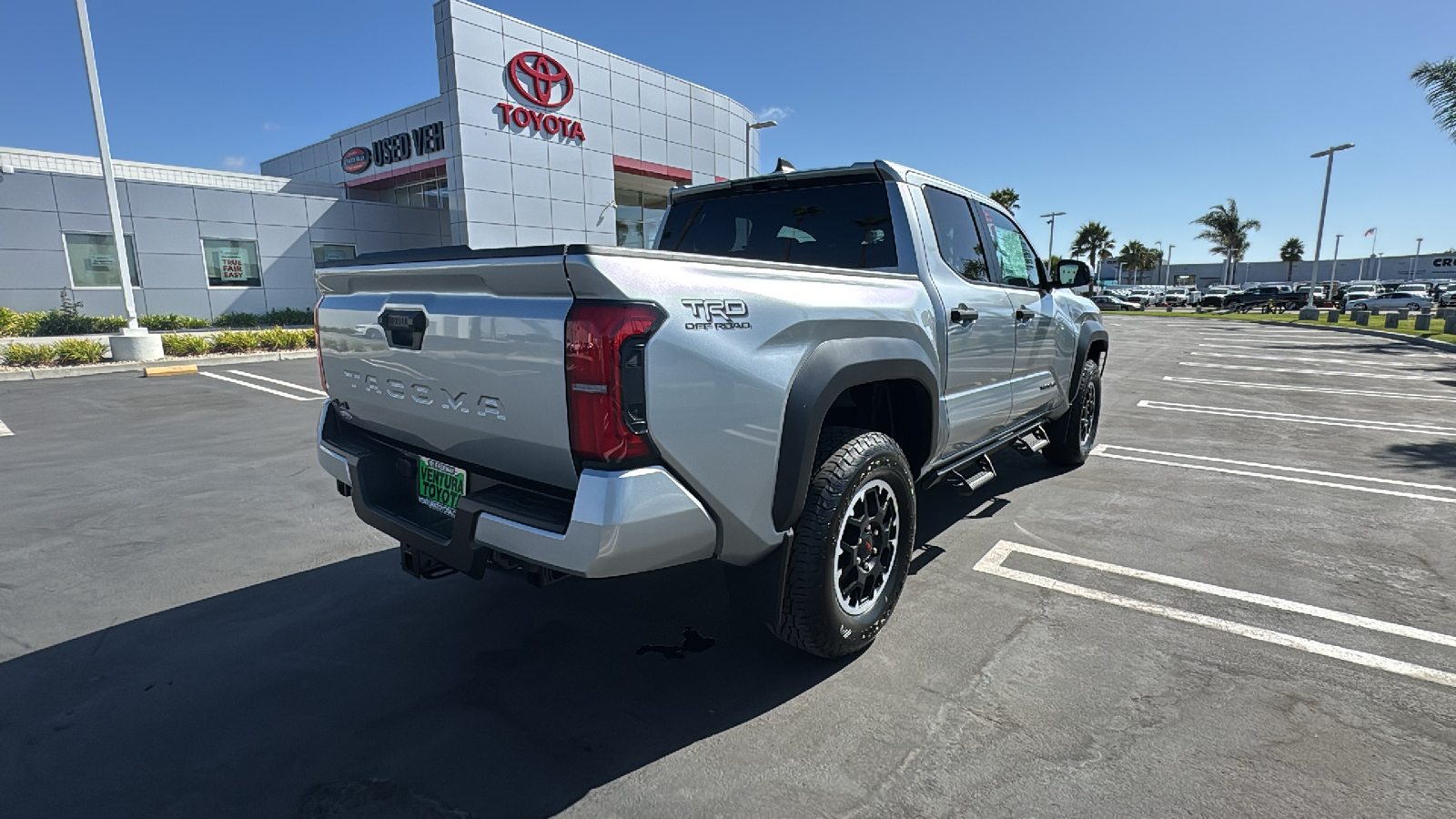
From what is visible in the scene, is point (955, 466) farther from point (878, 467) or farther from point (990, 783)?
point (990, 783)

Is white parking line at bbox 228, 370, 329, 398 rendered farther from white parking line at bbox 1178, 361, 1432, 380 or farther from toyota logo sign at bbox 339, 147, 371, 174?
toyota logo sign at bbox 339, 147, 371, 174

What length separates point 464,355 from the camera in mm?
2281

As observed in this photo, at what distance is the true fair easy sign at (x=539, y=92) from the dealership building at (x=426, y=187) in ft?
0.13

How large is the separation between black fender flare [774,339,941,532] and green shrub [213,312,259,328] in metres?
23.3

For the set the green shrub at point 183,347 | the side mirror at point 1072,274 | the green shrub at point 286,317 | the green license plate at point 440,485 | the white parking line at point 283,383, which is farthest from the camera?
the green shrub at point 286,317

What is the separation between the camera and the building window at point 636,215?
87.3 ft

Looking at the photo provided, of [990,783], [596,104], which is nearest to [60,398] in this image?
[990,783]

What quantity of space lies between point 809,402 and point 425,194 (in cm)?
2826

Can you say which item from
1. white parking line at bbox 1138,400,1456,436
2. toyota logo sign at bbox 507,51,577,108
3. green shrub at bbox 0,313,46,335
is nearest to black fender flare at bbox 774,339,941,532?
white parking line at bbox 1138,400,1456,436

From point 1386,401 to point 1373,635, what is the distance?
870cm

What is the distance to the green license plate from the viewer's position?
2.52m

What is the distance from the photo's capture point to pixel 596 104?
2348 cm

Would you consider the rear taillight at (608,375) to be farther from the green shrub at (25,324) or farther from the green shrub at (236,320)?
A: the green shrub at (236,320)

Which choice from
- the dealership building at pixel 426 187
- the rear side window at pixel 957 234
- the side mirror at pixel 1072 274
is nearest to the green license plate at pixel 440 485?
the rear side window at pixel 957 234
